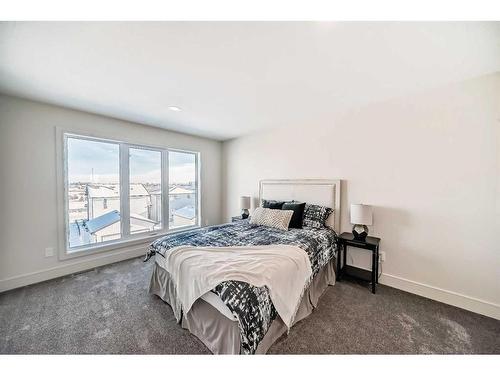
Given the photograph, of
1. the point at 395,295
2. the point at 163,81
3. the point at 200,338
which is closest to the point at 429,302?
the point at 395,295

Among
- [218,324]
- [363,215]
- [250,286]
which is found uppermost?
[363,215]

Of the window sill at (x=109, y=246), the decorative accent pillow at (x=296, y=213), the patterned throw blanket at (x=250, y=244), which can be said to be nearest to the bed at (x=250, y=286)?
the patterned throw blanket at (x=250, y=244)

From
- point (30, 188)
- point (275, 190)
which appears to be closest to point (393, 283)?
point (275, 190)

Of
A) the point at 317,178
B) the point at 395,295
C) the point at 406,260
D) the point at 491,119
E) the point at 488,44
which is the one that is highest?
the point at 488,44

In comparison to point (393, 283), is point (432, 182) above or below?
above

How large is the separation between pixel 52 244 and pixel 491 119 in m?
5.25

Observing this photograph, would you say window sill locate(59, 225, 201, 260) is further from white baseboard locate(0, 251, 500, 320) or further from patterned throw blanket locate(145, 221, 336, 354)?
patterned throw blanket locate(145, 221, 336, 354)

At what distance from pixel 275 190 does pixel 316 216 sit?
97 centimetres

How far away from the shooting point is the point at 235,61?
1640mm

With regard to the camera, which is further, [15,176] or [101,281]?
[101,281]

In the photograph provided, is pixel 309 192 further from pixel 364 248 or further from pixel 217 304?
pixel 217 304

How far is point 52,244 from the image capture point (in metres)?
2.61
